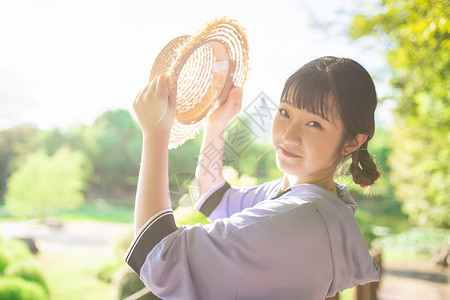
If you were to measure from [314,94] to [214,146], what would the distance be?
296 millimetres

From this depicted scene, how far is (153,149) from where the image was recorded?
583 mm

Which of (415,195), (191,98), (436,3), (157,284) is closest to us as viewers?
(157,284)

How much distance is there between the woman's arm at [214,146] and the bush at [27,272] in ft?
9.85

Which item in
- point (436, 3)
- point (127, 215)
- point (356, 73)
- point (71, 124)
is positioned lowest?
point (356, 73)

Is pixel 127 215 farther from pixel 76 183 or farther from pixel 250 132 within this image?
pixel 250 132

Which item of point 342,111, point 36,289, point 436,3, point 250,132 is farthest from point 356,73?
point 36,289

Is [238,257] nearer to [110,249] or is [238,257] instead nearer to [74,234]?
[110,249]

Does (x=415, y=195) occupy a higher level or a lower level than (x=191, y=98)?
higher

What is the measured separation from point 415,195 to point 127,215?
8.19 m

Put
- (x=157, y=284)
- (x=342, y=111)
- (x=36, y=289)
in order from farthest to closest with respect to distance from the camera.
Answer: (x=36, y=289) < (x=342, y=111) < (x=157, y=284)

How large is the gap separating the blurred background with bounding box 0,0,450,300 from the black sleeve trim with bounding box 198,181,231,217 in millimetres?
61

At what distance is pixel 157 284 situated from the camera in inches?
21.5

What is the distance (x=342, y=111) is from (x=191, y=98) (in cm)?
30

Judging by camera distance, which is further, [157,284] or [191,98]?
[191,98]
